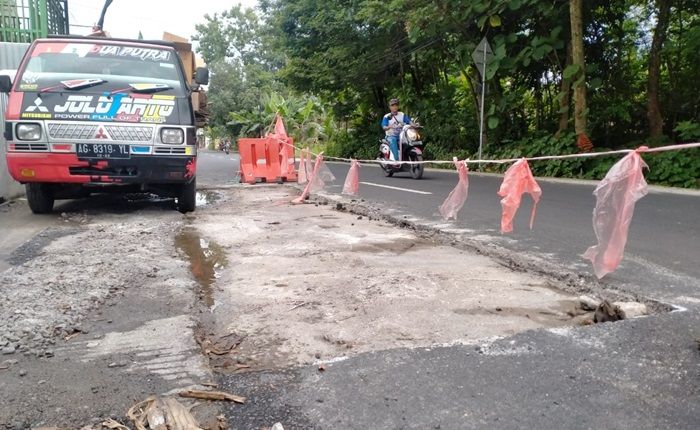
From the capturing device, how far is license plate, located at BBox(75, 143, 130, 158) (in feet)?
19.5

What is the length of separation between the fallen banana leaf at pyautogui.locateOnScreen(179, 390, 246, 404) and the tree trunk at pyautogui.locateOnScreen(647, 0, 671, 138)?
11716mm

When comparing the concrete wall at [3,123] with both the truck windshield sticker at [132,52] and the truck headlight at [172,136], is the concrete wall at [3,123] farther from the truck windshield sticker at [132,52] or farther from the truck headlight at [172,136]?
the truck headlight at [172,136]

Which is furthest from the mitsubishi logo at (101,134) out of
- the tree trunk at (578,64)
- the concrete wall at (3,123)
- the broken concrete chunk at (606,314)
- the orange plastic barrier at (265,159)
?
the tree trunk at (578,64)

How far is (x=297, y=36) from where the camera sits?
2177 centimetres

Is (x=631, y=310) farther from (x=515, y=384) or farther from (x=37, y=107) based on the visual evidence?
(x=37, y=107)

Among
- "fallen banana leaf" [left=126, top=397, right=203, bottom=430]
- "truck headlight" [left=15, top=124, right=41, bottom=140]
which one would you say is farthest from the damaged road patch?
"truck headlight" [left=15, top=124, right=41, bottom=140]

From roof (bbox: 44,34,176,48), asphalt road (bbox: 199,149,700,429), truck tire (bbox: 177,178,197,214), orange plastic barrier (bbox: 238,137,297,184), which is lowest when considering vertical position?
asphalt road (bbox: 199,149,700,429)

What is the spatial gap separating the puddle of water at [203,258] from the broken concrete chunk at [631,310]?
2.26 m

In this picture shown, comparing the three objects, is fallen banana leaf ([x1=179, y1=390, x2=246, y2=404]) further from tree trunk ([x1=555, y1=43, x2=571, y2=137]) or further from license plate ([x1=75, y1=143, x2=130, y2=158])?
tree trunk ([x1=555, y1=43, x2=571, y2=137])

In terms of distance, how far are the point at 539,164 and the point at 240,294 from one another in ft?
34.0

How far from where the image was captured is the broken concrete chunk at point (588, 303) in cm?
305

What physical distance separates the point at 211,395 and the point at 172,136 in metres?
4.68

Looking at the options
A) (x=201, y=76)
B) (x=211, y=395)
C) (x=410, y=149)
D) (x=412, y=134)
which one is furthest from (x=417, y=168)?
(x=211, y=395)

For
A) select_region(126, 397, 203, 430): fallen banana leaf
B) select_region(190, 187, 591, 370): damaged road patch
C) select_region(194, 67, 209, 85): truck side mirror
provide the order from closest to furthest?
select_region(126, 397, 203, 430): fallen banana leaf, select_region(190, 187, 591, 370): damaged road patch, select_region(194, 67, 209, 85): truck side mirror
